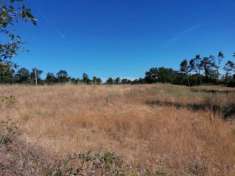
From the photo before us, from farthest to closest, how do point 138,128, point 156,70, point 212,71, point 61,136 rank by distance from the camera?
point 156,70, point 212,71, point 138,128, point 61,136

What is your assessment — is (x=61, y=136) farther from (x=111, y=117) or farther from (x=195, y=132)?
(x=195, y=132)

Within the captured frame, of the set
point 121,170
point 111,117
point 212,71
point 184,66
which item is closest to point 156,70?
point 184,66

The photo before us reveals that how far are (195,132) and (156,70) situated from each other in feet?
212

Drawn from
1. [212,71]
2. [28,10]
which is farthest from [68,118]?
[212,71]

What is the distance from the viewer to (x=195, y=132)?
638 cm

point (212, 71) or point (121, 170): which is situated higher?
point (212, 71)

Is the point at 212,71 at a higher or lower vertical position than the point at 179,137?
higher

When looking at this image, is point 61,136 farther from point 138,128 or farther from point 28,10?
point 28,10

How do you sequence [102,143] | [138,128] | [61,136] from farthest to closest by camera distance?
1. [138,128]
2. [61,136]
3. [102,143]

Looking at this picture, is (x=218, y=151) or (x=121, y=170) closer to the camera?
(x=121, y=170)

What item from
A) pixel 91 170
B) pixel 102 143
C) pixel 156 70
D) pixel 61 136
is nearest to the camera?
pixel 91 170

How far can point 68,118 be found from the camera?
26.6 feet

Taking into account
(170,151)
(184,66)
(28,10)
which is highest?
(184,66)

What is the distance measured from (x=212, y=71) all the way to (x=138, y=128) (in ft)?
207
